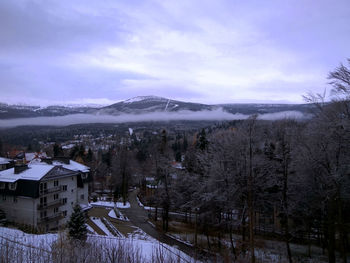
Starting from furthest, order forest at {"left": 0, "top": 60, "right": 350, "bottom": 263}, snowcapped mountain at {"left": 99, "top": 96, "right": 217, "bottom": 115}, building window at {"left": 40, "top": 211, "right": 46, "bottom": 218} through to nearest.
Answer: snowcapped mountain at {"left": 99, "top": 96, "right": 217, "bottom": 115}, building window at {"left": 40, "top": 211, "right": 46, "bottom": 218}, forest at {"left": 0, "top": 60, "right": 350, "bottom": 263}

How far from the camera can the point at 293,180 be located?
1523 cm

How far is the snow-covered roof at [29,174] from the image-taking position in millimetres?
18578

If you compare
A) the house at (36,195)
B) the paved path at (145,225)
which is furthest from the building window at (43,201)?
the paved path at (145,225)

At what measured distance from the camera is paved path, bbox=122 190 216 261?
736 inches

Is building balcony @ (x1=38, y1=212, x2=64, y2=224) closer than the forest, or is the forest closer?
the forest

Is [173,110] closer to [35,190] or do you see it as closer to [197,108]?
[197,108]

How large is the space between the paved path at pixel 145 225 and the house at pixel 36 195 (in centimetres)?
776

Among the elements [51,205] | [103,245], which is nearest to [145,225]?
[51,205]

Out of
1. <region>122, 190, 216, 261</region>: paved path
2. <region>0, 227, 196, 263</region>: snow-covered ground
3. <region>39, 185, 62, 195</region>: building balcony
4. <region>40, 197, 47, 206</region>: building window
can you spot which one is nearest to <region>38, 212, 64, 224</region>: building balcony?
<region>40, 197, 47, 206</region>: building window

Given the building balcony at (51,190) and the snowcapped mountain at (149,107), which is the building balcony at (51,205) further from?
the snowcapped mountain at (149,107)

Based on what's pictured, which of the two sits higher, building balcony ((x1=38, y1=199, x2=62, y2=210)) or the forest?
the forest

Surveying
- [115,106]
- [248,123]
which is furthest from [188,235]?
[115,106]

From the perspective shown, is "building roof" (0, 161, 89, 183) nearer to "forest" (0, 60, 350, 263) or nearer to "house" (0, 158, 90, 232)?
"house" (0, 158, 90, 232)

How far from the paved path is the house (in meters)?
7.76
